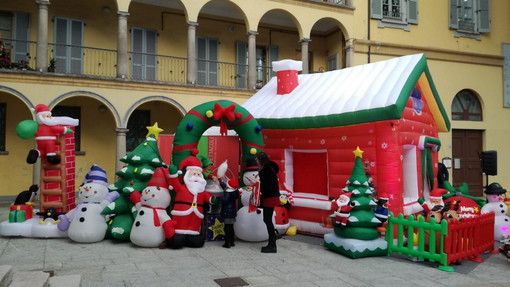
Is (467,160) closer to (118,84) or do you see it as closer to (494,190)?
(494,190)

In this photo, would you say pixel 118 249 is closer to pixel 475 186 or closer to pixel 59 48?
pixel 59 48

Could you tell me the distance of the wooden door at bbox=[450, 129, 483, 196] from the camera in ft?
59.2

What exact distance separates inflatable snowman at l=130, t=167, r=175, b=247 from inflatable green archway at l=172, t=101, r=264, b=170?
886mm

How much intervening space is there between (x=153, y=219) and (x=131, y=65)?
10.9 m

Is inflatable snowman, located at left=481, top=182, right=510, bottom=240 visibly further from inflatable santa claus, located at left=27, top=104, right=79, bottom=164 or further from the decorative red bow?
inflatable santa claus, located at left=27, top=104, right=79, bottom=164

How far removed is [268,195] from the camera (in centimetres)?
673

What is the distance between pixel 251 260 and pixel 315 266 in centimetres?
96

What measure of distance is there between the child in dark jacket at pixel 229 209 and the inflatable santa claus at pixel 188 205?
0.77 feet

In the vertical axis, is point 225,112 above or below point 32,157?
above

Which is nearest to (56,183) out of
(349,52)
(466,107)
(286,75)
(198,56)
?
(286,75)

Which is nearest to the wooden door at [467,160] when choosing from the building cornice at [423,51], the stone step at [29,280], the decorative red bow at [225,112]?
the building cornice at [423,51]

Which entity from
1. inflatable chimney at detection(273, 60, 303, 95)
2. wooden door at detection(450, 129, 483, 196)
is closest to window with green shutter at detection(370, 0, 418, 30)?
wooden door at detection(450, 129, 483, 196)

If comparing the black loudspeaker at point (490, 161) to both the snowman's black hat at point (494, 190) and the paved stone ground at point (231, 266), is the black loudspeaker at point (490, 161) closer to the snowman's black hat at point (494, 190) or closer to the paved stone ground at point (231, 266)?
the snowman's black hat at point (494, 190)

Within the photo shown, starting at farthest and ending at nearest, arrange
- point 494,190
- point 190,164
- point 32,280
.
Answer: point 494,190, point 190,164, point 32,280
